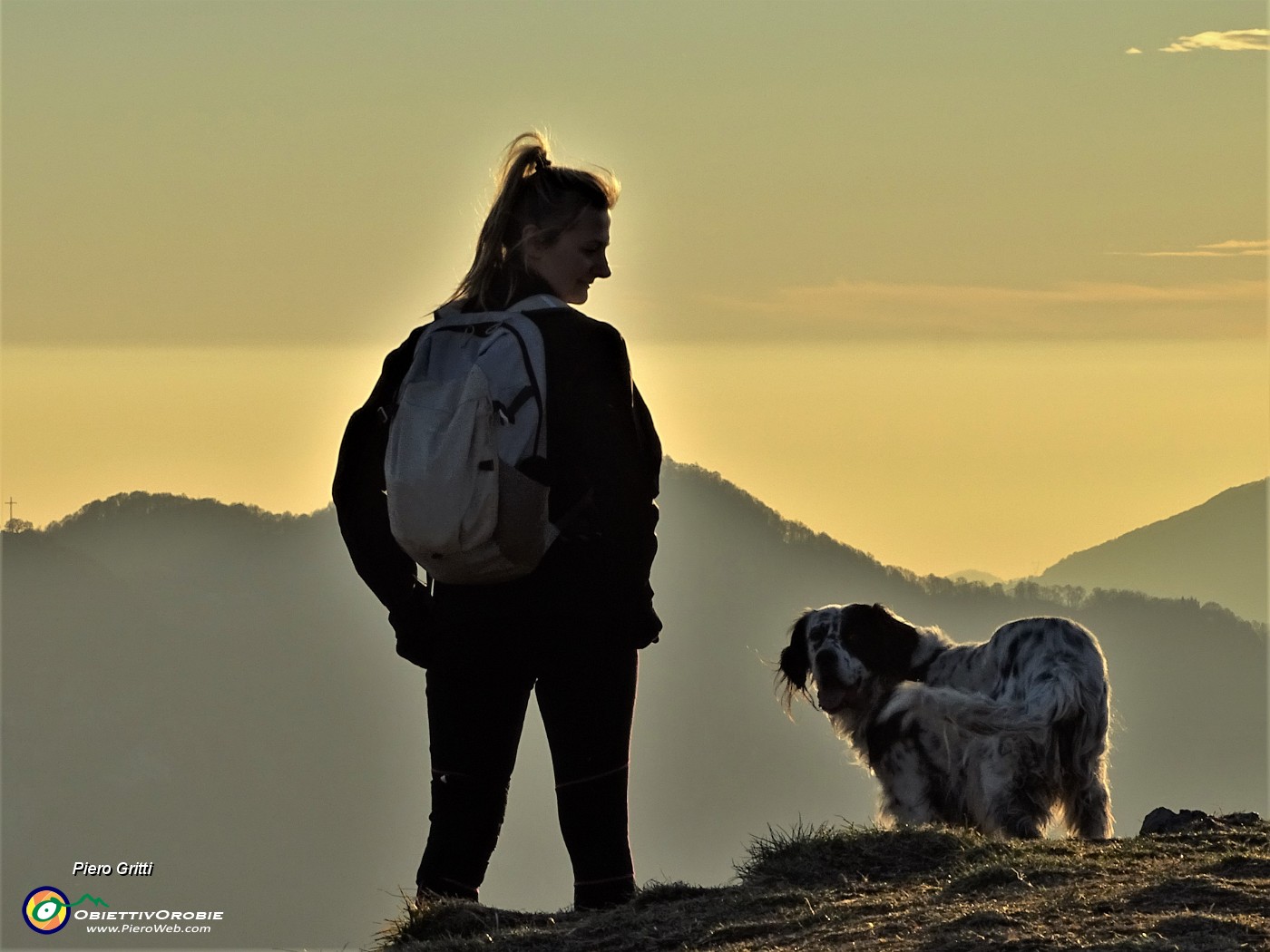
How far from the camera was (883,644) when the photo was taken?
10.8 metres

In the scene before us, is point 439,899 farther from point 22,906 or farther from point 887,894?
point 22,906

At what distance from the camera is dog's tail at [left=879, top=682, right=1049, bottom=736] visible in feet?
31.4

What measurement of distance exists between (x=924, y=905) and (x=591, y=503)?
155cm

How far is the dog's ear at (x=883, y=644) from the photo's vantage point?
1080 centimetres

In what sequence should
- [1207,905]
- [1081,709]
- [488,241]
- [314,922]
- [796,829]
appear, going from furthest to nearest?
1. [314,922]
2. [1081,709]
3. [796,829]
4. [488,241]
5. [1207,905]

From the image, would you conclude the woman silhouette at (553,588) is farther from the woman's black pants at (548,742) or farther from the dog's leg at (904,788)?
the dog's leg at (904,788)

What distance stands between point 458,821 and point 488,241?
174 cm

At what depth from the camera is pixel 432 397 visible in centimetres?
546

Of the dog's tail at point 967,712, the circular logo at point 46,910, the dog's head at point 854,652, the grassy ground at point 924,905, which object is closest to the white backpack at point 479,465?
the grassy ground at point 924,905

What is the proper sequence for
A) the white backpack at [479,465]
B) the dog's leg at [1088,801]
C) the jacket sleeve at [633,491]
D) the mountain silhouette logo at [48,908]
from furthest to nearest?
the mountain silhouette logo at [48,908] < the dog's leg at [1088,801] < the jacket sleeve at [633,491] < the white backpack at [479,465]

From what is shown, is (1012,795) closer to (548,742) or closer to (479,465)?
(548,742)

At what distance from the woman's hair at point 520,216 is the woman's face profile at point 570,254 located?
0.02 meters

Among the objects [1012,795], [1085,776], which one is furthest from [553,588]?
[1085,776]

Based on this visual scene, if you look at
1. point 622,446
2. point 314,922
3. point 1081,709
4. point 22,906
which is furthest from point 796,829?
point 314,922
